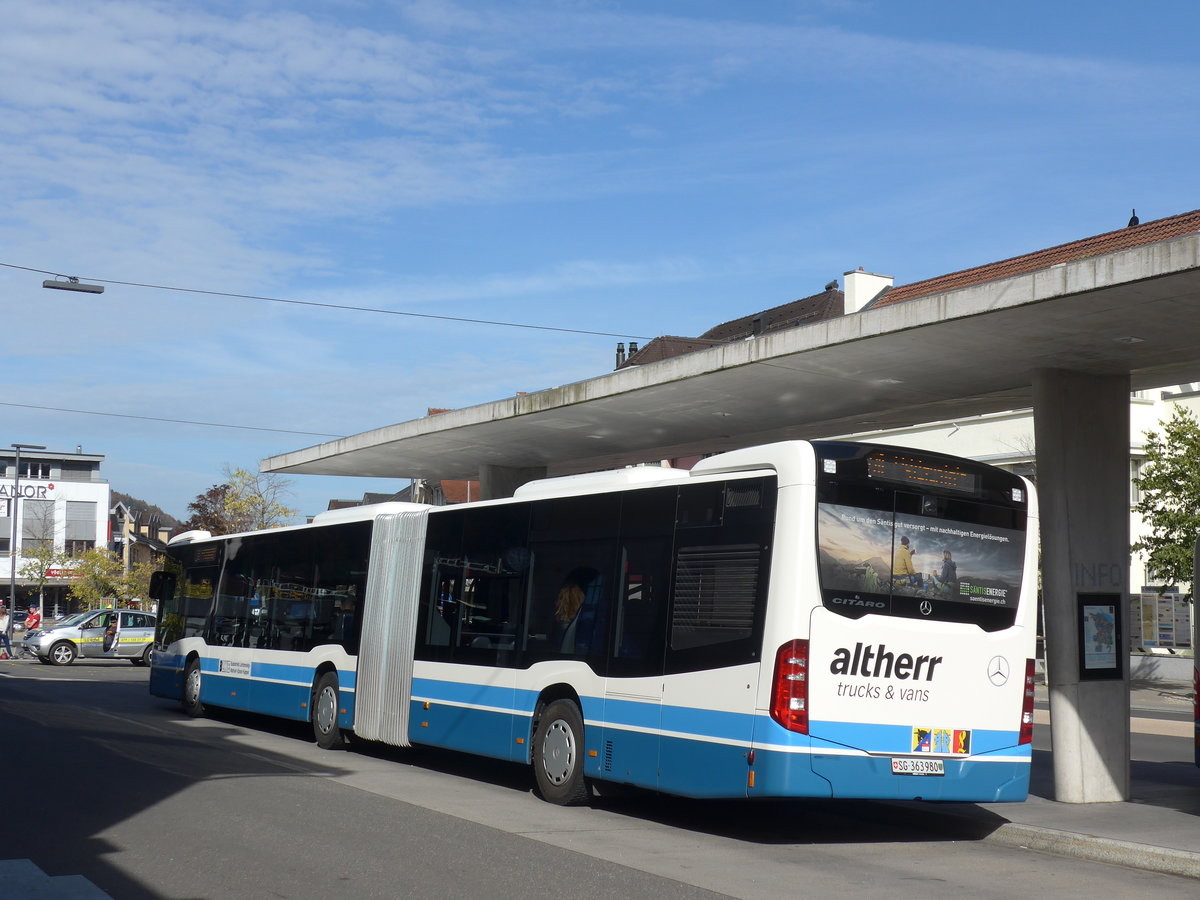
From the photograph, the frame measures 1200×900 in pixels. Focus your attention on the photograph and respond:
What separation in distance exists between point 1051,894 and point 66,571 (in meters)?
79.6

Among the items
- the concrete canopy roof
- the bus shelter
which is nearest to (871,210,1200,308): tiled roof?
the concrete canopy roof

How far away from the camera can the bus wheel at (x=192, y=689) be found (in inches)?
840

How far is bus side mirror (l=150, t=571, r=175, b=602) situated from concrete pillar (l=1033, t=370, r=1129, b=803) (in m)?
15.8

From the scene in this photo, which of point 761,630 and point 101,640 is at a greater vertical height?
point 761,630

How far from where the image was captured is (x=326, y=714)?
1698 cm

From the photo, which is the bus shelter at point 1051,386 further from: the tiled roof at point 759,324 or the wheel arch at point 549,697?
the tiled roof at point 759,324

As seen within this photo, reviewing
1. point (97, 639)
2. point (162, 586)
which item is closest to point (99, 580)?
point (97, 639)

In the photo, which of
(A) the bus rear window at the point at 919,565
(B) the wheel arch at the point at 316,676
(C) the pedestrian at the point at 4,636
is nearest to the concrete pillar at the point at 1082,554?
(A) the bus rear window at the point at 919,565

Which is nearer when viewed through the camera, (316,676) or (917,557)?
(917,557)

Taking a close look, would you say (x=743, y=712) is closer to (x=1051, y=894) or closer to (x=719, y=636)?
(x=719, y=636)

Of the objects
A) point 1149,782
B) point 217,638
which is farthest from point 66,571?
point 1149,782

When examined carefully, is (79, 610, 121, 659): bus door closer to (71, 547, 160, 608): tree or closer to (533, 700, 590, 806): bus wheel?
(71, 547, 160, 608): tree

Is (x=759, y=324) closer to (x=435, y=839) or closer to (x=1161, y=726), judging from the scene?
(x=1161, y=726)

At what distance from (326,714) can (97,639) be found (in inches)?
1016
